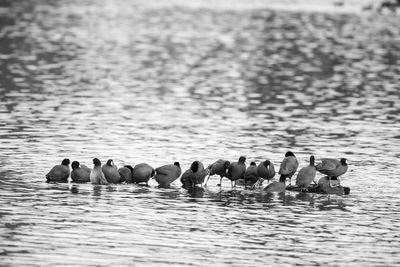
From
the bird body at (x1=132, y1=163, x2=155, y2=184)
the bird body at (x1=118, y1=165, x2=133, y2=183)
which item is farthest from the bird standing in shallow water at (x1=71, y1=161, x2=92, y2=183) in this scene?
the bird body at (x1=132, y1=163, x2=155, y2=184)

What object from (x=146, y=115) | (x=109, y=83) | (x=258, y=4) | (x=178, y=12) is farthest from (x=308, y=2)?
(x=146, y=115)

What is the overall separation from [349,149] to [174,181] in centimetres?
693

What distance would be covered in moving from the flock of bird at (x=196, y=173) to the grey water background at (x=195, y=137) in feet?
1.04

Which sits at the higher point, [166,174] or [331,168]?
[331,168]

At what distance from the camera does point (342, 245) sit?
20656 mm

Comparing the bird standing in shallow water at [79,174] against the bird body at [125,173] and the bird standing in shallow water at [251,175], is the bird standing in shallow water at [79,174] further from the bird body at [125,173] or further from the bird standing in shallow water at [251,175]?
the bird standing in shallow water at [251,175]

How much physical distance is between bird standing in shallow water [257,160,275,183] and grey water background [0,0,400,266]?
1.88 feet

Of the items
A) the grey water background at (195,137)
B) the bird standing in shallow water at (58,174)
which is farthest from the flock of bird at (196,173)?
the grey water background at (195,137)

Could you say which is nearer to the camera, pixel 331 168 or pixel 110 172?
pixel 110 172

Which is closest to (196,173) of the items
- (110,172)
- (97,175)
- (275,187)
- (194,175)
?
(194,175)

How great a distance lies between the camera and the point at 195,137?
3328 centimetres

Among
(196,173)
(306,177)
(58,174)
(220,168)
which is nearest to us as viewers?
(306,177)

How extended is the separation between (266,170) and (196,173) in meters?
1.57

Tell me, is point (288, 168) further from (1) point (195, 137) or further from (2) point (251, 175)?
(1) point (195, 137)
